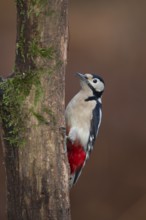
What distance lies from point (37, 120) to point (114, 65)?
359 centimetres

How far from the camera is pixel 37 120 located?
3090 mm

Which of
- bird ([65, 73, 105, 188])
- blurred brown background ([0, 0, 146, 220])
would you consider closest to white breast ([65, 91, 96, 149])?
bird ([65, 73, 105, 188])

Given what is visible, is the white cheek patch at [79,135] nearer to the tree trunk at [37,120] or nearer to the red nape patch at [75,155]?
the red nape patch at [75,155]

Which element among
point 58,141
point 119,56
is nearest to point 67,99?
point 119,56

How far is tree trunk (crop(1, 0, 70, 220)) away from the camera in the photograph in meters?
3.05

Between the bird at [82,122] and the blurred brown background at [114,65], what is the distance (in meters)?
2.34

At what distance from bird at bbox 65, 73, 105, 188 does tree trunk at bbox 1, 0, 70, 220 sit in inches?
33.6

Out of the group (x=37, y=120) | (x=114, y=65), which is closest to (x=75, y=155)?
(x=37, y=120)

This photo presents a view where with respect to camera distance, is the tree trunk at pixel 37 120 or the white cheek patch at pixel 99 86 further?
the white cheek patch at pixel 99 86

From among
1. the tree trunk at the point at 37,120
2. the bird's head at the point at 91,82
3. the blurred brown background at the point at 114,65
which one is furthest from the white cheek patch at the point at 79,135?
the blurred brown background at the point at 114,65

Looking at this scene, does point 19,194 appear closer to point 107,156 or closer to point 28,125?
point 28,125

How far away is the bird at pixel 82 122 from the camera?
3984 mm

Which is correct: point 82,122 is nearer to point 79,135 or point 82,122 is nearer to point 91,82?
point 79,135

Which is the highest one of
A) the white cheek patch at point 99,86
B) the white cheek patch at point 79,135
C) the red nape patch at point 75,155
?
the white cheek patch at point 99,86
